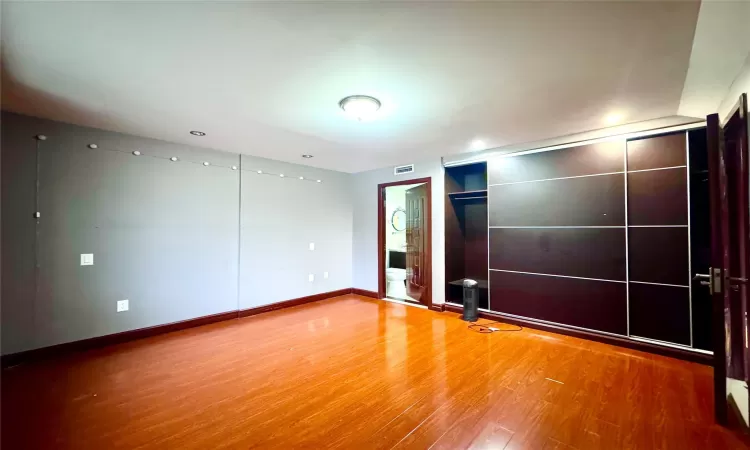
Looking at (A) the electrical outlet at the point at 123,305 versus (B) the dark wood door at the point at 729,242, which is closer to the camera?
(B) the dark wood door at the point at 729,242

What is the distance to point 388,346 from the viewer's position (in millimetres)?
3336

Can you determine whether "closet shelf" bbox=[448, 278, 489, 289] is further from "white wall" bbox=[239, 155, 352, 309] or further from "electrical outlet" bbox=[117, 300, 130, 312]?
"electrical outlet" bbox=[117, 300, 130, 312]

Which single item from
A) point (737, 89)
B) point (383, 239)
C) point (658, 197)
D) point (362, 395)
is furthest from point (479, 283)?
point (737, 89)

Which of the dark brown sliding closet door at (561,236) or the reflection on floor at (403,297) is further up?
the dark brown sliding closet door at (561,236)

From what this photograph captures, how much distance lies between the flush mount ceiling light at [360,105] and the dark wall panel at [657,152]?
2.75 metres

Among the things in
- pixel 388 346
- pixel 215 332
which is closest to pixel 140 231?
pixel 215 332

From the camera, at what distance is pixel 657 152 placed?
3.12 m

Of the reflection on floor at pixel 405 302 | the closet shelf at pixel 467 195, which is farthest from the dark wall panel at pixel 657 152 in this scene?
the reflection on floor at pixel 405 302

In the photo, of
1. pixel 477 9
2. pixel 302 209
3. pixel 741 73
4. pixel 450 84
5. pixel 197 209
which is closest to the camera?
pixel 477 9

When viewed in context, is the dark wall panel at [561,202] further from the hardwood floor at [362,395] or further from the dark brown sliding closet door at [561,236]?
the hardwood floor at [362,395]

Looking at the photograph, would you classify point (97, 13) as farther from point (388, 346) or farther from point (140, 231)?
point (388, 346)

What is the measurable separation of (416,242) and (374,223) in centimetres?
A: 89

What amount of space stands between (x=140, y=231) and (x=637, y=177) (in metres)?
5.53

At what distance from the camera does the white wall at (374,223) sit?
476 centimetres
